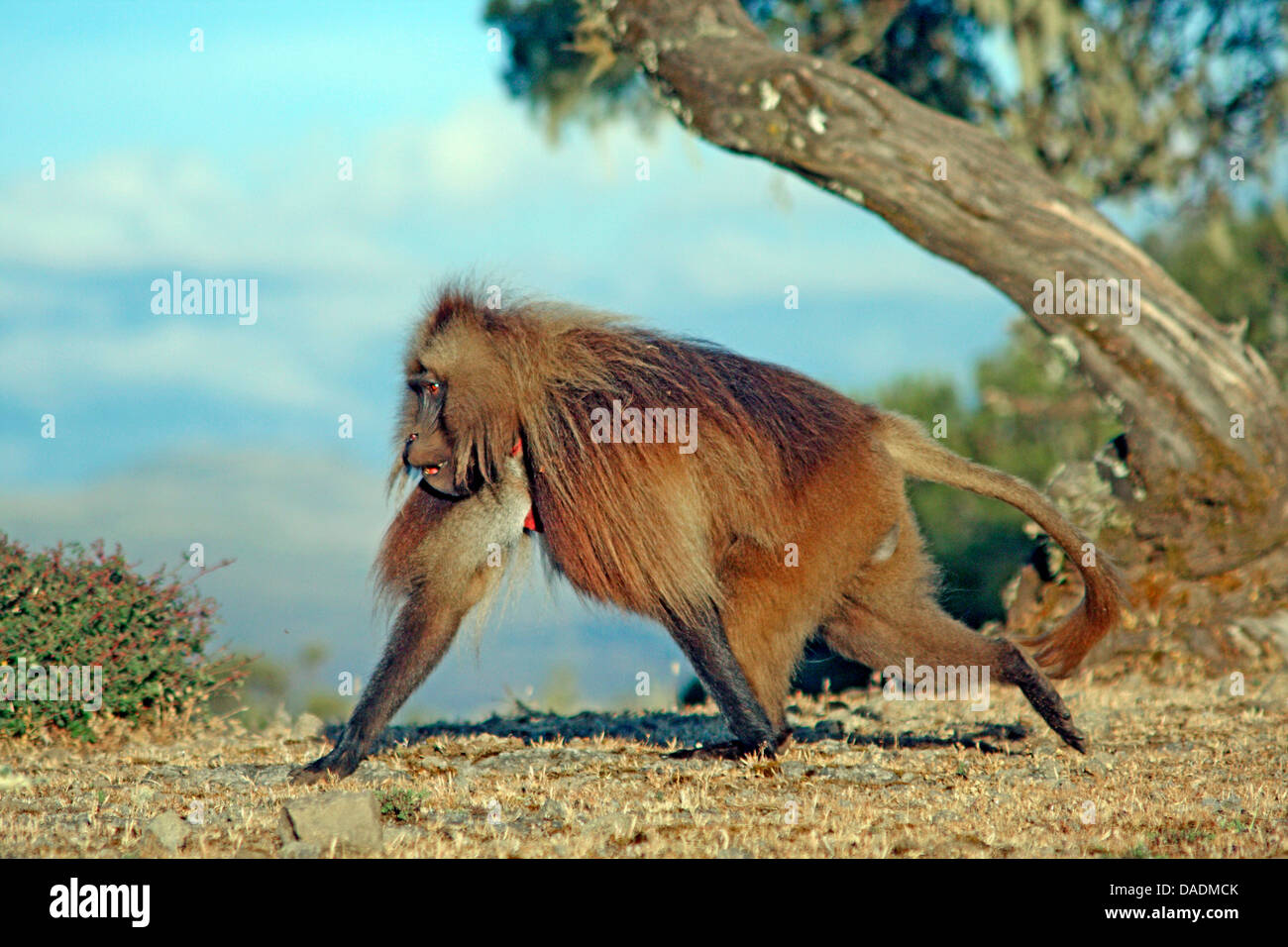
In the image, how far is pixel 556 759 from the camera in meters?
5.69

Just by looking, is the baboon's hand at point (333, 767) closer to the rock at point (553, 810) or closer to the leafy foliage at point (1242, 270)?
the rock at point (553, 810)

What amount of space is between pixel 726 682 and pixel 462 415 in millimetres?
1524

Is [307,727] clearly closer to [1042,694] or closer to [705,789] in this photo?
[705,789]

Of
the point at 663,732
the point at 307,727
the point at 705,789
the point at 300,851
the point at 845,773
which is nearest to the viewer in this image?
the point at 300,851

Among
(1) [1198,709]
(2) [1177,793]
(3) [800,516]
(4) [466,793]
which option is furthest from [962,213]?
(4) [466,793]

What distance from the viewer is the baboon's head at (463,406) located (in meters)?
5.20

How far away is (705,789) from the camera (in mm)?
4840

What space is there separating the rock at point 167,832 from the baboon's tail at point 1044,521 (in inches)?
131

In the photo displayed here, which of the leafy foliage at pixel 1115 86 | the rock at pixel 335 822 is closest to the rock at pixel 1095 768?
the rock at pixel 335 822

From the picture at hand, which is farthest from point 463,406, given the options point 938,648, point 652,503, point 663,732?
point 663,732

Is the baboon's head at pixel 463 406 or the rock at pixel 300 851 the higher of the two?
the baboon's head at pixel 463 406

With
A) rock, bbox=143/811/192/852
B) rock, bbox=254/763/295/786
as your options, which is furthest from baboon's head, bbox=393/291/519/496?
rock, bbox=143/811/192/852

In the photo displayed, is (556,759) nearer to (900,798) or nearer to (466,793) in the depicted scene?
(466,793)

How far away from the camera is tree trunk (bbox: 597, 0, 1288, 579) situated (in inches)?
355
